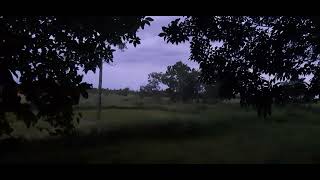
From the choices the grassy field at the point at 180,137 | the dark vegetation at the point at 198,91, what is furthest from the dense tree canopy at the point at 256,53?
the grassy field at the point at 180,137

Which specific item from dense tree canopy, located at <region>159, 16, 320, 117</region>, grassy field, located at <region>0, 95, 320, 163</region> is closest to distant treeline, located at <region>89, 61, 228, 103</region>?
grassy field, located at <region>0, 95, 320, 163</region>

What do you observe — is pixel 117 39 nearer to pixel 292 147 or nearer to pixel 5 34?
pixel 5 34

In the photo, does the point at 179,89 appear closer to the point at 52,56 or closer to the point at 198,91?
the point at 198,91

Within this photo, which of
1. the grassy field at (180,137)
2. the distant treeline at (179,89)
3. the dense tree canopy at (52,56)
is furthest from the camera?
the distant treeline at (179,89)

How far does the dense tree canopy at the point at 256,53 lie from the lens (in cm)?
732

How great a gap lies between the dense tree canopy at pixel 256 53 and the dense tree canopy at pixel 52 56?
4.71ft

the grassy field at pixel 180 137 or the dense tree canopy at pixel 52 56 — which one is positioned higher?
the dense tree canopy at pixel 52 56

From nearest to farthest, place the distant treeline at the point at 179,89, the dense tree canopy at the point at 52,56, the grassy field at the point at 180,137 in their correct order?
the dense tree canopy at the point at 52,56 → the grassy field at the point at 180,137 → the distant treeline at the point at 179,89

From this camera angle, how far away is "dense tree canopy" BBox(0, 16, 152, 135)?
6645mm

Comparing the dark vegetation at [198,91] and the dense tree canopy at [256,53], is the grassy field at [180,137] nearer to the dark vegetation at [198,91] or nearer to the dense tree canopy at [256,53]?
the dark vegetation at [198,91]

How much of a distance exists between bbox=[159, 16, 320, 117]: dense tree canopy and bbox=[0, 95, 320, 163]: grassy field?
2.15m

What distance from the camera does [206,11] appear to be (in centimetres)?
420

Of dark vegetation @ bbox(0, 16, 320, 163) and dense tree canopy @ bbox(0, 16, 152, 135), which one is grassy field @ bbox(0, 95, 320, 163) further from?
dense tree canopy @ bbox(0, 16, 152, 135)

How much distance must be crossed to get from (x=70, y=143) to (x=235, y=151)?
14.1 ft
